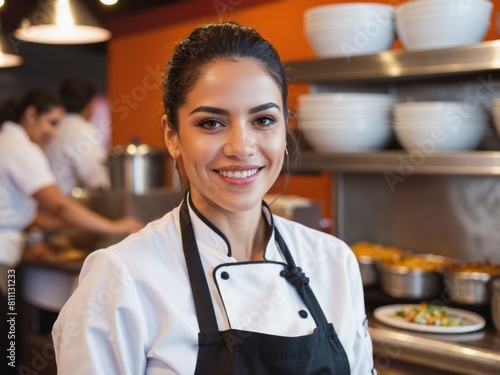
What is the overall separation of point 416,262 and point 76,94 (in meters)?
4.02

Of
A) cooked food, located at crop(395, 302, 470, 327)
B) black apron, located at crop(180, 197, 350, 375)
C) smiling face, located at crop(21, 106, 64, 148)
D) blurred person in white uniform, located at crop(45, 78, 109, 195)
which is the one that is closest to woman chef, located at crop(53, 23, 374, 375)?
black apron, located at crop(180, 197, 350, 375)

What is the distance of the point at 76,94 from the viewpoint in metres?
5.72

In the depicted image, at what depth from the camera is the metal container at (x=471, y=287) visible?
7.65 ft

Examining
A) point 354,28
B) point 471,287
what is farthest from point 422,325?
point 354,28

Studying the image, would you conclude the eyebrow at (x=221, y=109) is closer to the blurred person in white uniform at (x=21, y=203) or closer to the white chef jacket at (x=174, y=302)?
the white chef jacket at (x=174, y=302)

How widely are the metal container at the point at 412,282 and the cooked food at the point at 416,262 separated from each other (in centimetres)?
2

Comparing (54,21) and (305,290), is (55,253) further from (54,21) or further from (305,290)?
(305,290)

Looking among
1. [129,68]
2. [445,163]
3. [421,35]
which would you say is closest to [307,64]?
[421,35]

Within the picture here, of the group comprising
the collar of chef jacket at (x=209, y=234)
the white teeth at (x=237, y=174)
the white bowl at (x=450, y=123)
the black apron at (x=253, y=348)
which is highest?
the white bowl at (x=450, y=123)

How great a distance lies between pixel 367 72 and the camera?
248 cm

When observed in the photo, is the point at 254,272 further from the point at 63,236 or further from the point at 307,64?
the point at 63,236

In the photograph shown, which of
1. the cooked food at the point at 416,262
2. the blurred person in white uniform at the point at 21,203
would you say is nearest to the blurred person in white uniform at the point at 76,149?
the blurred person in white uniform at the point at 21,203

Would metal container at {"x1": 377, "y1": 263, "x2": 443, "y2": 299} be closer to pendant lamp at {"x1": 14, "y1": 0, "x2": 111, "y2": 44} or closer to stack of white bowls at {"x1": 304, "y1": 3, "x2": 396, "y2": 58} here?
stack of white bowls at {"x1": 304, "y1": 3, "x2": 396, "y2": 58}

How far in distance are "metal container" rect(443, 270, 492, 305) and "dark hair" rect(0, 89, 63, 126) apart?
2771 mm
